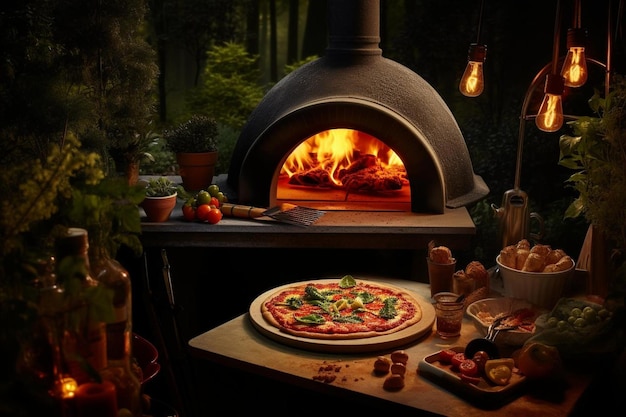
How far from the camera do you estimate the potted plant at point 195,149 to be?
5922mm

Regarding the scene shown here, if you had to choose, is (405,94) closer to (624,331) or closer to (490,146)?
(624,331)

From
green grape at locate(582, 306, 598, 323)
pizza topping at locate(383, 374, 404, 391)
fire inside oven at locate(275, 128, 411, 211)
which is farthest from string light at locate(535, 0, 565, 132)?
fire inside oven at locate(275, 128, 411, 211)

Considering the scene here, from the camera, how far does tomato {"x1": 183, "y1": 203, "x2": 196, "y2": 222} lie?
522 cm

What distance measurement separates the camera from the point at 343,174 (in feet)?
20.2

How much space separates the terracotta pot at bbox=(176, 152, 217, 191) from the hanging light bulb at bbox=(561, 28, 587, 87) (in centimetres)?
285

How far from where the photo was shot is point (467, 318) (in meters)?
3.82

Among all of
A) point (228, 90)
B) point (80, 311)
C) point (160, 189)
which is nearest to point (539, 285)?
point (80, 311)

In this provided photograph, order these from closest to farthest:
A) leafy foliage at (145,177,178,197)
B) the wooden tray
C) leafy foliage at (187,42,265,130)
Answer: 1. the wooden tray
2. leafy foliage at (145,177,178,197)
3. leafy foliage at (187,42,265,130)

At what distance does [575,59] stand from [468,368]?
1887 millimetres

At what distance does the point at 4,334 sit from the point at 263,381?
84.1 inches

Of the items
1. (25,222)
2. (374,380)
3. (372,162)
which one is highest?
(25,222)

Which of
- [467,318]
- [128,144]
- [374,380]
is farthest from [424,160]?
[374,380]

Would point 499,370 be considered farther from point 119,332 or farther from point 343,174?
point 343,174

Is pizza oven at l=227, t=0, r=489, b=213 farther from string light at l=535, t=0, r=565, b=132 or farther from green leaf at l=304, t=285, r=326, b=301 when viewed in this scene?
green leaf at l=304, t=285, r=326, b=301
